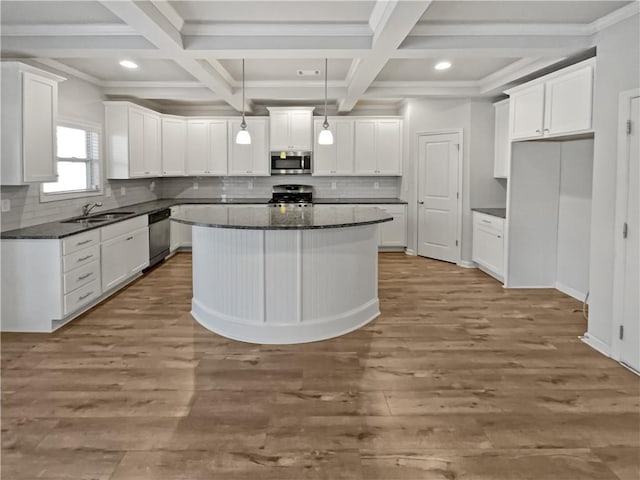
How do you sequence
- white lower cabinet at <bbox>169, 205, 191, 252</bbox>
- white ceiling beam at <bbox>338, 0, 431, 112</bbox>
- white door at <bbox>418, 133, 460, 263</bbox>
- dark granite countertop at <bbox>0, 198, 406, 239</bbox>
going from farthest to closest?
1. white lower cabinet at <bbox>169, 205, 191, 252</bbox>
2. white door at <bbox>418, 133, 460, 263</bbox>
3. dark granite countertop at <bbox>0, 198, 406, 239</bbox>
4. white ceiling beam at <bbox>338, 0, 431, 112</bbox>

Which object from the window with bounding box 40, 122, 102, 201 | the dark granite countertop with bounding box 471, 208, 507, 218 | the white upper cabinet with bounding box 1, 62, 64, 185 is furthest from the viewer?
the dark granite countertop with bounding box 471, 208, 507, 218

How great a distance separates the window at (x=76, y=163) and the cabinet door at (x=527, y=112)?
506 centimetres

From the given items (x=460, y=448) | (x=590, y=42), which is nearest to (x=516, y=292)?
(x=590, y=42)

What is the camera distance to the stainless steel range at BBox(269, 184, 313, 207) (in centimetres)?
823

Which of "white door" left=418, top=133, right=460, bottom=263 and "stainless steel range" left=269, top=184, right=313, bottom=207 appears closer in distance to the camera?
"white door" left=418, top=133, right=460, bottom=263

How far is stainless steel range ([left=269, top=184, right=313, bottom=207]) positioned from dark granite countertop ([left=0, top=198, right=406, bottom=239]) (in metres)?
0.16

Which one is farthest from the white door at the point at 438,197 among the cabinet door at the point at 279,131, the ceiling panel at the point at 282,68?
the cabinet door at the point at 279,131

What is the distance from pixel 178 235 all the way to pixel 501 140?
17.3ft

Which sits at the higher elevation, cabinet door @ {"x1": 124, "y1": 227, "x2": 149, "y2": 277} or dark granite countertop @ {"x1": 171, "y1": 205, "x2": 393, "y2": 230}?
dark granite countertop @ {"x1": 171, "y1": 205, "x2": 393, "y2": 230}

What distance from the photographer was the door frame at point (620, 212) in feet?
11.2

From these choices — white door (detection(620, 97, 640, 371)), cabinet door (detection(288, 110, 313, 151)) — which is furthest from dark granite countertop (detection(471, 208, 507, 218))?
cabinet door (detection(288, 110, 313, 151))

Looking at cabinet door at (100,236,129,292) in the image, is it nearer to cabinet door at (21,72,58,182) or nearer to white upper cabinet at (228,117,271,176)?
cabinet door at (21,72,58,182)

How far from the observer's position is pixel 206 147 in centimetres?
820

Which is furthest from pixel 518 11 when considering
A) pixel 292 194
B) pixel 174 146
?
pixel 174 146
